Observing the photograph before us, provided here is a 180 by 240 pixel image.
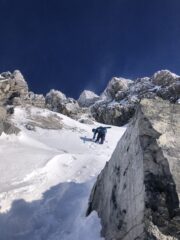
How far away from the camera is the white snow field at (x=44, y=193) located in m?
10.5

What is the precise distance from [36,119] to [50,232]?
22.2 metres

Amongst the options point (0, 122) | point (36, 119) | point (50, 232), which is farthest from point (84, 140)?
point (50, 232)

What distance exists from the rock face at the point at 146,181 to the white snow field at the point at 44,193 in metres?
1.16

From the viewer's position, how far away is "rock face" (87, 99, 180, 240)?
6.61 m

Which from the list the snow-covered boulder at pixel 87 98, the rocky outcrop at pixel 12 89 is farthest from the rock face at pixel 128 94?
the rocky outcrop at pixel 12 89

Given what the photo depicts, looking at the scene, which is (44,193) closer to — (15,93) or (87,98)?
(15,93)

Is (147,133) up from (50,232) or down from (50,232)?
up

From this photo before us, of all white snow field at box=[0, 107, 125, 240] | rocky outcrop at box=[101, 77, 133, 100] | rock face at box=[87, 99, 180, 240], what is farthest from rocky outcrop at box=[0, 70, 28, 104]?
rocky outcrop at box=[101, 77, 133, 100]

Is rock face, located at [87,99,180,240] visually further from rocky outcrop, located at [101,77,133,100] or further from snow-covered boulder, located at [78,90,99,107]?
snow-covered boulder, located at [78,90,99,107]

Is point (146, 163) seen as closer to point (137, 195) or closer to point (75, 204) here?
point (137, 195)

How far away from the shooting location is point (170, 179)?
22.9 ft

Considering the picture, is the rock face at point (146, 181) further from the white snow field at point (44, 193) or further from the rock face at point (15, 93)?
the rock face at point (15, 93)

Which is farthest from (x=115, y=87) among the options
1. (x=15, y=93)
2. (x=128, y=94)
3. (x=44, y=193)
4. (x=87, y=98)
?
(x=44, y=193)

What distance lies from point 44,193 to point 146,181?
7.49 m
